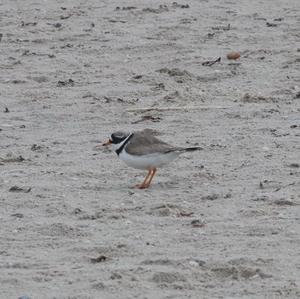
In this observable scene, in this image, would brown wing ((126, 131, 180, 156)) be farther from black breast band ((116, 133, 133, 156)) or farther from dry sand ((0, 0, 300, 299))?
dry sand ((0, 0, 300, 299))

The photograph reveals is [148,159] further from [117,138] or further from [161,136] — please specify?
[161,136]

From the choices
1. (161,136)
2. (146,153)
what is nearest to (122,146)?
(146,153)

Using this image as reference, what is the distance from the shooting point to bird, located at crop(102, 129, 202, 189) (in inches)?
327

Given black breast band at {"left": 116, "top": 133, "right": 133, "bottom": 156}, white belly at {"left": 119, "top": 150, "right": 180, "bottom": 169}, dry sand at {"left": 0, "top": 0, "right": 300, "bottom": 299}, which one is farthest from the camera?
black breast band at {"left": 116, "top": 133, "right": 133, "bottom": 156}

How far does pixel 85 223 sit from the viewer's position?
743cm

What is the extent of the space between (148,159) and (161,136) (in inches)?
58.4

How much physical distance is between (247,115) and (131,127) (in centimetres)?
107

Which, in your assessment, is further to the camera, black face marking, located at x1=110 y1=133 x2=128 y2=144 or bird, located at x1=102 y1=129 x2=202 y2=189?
black face marking, located at x1=110 y1=133 x2=128 y2=144

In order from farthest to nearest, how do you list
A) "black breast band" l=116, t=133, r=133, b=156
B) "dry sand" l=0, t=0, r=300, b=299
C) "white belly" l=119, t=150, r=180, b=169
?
"black breast band" l=116, t=133, r=133, b=156 < "white belly" l=119, t=150, r=180, b=169 < "dry sand" l=0, t=0, r=300, b=299

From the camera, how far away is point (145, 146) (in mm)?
8391

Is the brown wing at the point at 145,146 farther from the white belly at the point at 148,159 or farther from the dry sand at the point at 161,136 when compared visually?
the dry sand at the point at 161,136

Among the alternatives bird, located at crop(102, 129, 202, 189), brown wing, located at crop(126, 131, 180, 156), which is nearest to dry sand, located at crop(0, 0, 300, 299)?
bird, located at crop(102, 129, 202, 189)

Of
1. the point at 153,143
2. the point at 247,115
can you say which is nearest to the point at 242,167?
the point at 153,143

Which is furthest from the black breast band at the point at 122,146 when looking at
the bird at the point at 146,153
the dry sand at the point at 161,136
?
the dry sand at the point at 161,136
